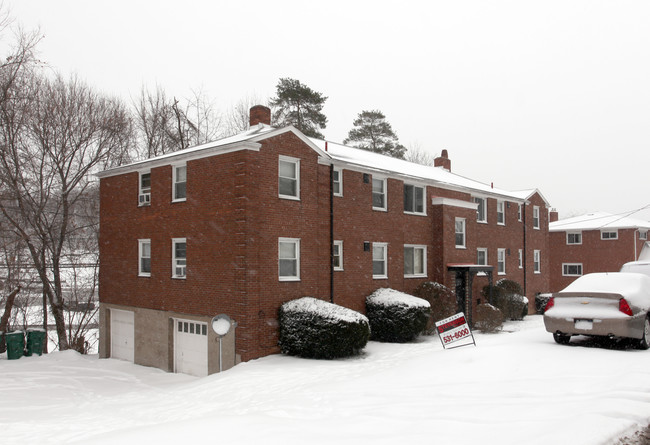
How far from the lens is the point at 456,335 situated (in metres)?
15.0

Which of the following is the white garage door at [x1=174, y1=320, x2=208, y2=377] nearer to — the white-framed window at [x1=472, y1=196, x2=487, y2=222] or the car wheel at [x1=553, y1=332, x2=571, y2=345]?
the car wheel at [x1=553, y1=332, x2=571, y2=345]

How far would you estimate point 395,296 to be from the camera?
2092 cm

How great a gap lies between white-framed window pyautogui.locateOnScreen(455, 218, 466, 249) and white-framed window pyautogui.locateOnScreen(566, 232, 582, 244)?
68.7 feet

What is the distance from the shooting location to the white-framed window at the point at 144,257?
2127 centimetres

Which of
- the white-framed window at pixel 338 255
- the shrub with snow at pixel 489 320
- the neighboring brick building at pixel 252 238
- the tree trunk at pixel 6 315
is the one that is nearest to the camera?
the neighboring brick building at pixel 252 238

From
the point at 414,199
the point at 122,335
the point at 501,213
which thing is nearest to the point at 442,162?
the point at 501,213

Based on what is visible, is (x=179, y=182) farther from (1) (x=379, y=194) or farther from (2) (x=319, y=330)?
(1) (x=379, y=194)

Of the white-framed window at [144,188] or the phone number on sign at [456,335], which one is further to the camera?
the white-framed window at [144,188]

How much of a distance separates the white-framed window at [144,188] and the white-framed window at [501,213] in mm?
19404

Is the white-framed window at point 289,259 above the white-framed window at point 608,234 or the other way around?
the other way around

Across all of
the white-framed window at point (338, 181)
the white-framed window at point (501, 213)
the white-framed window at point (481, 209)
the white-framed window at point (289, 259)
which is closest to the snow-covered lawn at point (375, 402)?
the white-framed window at point (289, 259)

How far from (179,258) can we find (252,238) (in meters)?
4.08

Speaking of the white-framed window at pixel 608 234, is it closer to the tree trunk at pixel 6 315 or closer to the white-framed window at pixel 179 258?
the white-framed window at pixel 179 258

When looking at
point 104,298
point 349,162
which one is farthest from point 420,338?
point 104,298
